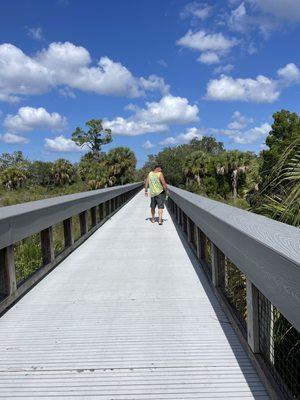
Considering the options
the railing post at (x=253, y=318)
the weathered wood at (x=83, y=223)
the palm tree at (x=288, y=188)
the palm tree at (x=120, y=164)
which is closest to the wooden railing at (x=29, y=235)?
the weathered wood at (x=83, y=223)

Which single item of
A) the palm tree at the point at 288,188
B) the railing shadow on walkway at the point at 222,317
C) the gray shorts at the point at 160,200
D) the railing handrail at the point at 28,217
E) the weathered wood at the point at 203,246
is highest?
the palm tree at the point at 288,188

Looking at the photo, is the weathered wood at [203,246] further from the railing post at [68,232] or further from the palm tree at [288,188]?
the railing post at [68,232]

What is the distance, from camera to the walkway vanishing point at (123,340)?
313 cm

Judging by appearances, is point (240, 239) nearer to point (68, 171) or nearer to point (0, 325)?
point (0, 325)

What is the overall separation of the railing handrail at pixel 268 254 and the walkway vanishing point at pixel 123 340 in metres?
0.68

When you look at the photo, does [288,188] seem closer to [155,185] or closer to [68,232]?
[68,232]

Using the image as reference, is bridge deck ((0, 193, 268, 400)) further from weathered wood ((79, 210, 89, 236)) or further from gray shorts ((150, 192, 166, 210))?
gray shorts ((150, 192, 166, 210))

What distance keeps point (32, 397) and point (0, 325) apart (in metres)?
1.55

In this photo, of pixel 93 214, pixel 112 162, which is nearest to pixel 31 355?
pixel 93 214

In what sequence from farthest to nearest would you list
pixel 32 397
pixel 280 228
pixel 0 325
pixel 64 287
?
1. pixel 64 287
2. pixel 0 325
3. pixel 280 228
4. pixel 32 397

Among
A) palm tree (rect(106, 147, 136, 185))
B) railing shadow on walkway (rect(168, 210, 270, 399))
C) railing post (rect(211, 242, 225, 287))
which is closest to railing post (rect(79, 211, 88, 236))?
railing shadow on walkway (rect(168, 210, 270, 399))

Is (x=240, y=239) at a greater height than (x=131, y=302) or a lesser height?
greater

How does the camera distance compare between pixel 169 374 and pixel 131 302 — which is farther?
pixel 131 302

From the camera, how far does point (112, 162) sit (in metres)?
67.1
